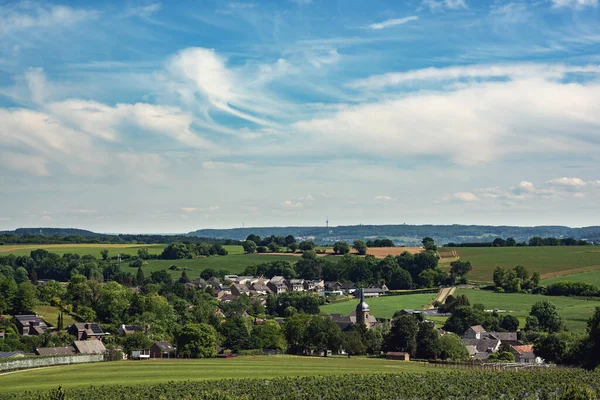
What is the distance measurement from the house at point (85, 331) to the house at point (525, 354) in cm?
6208

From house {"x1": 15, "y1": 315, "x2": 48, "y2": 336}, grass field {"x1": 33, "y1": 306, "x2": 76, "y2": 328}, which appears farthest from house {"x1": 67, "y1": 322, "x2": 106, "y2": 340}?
grass field {"x1": 33, "y1": 306, "x2": 76, "y2": 328}

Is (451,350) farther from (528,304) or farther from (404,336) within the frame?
(528,304)

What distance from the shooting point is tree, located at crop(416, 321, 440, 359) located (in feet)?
325

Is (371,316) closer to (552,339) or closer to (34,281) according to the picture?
(552,339)

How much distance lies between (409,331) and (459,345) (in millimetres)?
7920

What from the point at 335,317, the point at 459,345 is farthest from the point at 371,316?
the point at 459,345

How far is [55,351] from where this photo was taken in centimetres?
9844

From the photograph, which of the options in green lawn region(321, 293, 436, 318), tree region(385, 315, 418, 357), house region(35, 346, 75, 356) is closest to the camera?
house region(35, 346, 75, 356)

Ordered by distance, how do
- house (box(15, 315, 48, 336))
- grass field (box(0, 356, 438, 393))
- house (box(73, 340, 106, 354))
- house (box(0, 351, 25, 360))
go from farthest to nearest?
house (box(15, 315, 48, 336)), house (box(73, 340, 106, 354)), house (box(0, 351, 25, 360)), grass field (box(0, 356, 438, 393))

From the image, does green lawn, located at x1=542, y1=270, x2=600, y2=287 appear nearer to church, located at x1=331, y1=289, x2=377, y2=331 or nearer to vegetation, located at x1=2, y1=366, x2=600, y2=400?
church, located at x1=331, y1=289, x2=377, y2=331

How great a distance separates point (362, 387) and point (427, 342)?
35497 millimetres

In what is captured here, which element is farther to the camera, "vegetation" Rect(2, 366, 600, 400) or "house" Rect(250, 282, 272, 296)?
"house" Rect(250, 282, 272, 296)

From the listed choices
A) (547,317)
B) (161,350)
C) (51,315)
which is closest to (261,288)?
(51,315)

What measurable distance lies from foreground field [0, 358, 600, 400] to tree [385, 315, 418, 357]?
2200 centimetres
